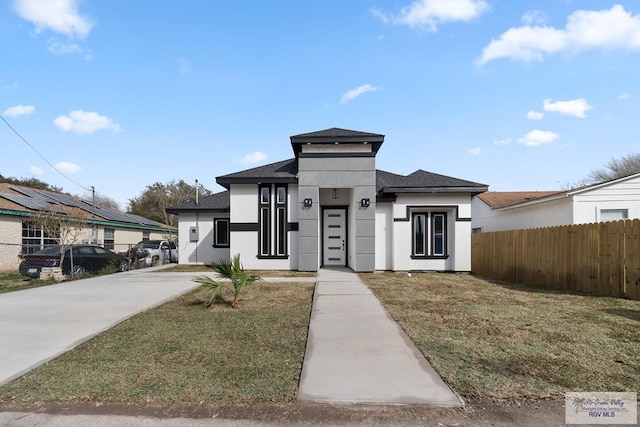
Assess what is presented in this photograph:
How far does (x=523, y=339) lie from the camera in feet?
17.5

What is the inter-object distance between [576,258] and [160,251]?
21.5m

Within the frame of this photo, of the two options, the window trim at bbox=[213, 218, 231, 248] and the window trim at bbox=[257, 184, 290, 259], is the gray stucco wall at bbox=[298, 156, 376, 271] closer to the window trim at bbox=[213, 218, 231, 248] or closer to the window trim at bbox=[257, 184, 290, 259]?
the window trim at bbox=[257, 184, 290, 259]

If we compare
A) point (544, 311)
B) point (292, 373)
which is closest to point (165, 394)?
point (292, 373)

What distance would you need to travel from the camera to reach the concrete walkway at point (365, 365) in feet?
11.6

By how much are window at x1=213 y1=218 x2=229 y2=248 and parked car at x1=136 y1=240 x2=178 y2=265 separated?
16.9ft

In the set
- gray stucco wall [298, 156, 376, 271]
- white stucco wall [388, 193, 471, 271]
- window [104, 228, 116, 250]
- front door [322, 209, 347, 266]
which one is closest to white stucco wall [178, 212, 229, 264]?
front door [322, 209, 347, 266]

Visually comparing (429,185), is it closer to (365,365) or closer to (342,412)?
(365,365)

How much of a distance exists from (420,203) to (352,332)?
981 cm

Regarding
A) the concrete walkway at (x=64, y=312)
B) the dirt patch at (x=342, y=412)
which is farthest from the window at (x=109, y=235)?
the dirt patch at (x=342, y=412)

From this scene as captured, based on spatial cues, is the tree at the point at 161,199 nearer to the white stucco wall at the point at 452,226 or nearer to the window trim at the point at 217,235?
the window trim at the point at 217,235

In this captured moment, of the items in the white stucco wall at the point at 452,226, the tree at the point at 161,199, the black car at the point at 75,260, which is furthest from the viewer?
the tree at the point at 161,199

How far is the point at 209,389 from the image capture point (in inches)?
144

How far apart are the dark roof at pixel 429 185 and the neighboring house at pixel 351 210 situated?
1.5 inches

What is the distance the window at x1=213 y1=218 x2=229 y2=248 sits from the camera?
60.1 ft
